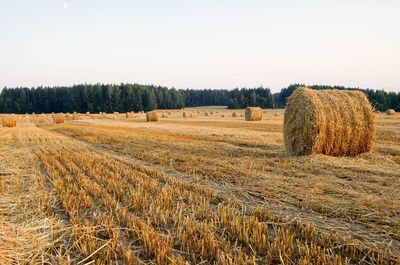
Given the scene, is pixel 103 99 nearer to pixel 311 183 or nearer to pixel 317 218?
pixel 311 183

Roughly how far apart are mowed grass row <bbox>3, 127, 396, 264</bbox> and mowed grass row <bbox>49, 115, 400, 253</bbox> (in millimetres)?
490

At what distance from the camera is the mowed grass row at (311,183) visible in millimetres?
5312

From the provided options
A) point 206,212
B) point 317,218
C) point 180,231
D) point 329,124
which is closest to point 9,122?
point 329,124

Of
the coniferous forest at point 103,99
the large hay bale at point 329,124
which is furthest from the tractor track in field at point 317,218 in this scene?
the coniferous forest at point 103,99

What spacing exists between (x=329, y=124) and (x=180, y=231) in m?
8.06

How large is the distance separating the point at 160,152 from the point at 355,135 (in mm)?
6598

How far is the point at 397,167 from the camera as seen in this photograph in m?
9.43

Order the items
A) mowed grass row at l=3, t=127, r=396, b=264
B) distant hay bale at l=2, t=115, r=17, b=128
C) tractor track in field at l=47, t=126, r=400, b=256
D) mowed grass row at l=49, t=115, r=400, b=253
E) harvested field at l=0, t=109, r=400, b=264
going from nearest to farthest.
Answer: mowed grass row at l=3, t=127, r=396, b=264 < harvested field at l=0, t=109, r=400, b=264 < tractor track in field at l=47, t=126, r=400, b=256 < mowed grass row at l=49, t=115, r=400, b=253 < distant hay bale at l=2, t=115, r=17, b=128

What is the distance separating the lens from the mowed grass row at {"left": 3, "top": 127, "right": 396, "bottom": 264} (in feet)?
13.5

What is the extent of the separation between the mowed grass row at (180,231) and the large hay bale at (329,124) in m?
5.38

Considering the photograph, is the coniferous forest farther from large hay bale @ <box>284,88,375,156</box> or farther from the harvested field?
the harvested field

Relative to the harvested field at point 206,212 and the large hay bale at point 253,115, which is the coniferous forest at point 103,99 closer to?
the large hay bale at point 253,115

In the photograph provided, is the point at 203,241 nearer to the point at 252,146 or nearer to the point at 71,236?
the point at 71,236

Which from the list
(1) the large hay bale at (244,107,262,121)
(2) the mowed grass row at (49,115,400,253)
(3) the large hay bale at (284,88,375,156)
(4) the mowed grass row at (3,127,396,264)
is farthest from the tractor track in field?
(1) the large hay bale at (244,107,262,121)
